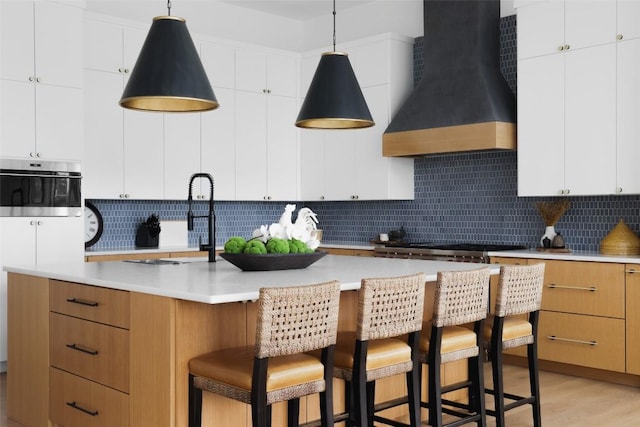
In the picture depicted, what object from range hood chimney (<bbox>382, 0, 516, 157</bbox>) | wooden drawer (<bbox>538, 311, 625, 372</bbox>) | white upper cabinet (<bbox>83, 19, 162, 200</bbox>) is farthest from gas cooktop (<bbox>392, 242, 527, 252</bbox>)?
white upper cabinet (<bbox>83, 19, 162, 200</bbox>)

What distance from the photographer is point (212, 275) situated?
3.49 metres

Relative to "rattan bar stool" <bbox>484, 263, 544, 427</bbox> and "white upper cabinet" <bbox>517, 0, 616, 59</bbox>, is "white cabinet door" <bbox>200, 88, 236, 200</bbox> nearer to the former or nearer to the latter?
"white upper cabinet" <bbox>517, 0, 616, 59</bbox>

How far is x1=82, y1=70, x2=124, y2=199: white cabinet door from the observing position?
590cm

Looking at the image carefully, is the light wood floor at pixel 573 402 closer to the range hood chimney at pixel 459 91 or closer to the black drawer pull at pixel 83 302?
the black drawer pull at pixel 83 302

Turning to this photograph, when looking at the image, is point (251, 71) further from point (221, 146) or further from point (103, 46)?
point (103, 46)

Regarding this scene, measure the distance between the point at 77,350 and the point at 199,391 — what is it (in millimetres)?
891

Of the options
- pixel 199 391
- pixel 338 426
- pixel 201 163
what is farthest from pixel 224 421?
pixel 201 163

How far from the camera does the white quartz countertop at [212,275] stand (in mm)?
2865

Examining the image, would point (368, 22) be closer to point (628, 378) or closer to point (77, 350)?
point (628, 378)

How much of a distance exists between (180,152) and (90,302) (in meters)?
3.21

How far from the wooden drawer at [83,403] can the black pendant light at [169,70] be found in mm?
1339

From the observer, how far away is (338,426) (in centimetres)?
362

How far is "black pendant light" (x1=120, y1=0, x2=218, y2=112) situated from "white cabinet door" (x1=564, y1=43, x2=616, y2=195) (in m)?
2.95

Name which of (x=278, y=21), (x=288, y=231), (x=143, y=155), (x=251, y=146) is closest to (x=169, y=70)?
(x=288, y=231)
